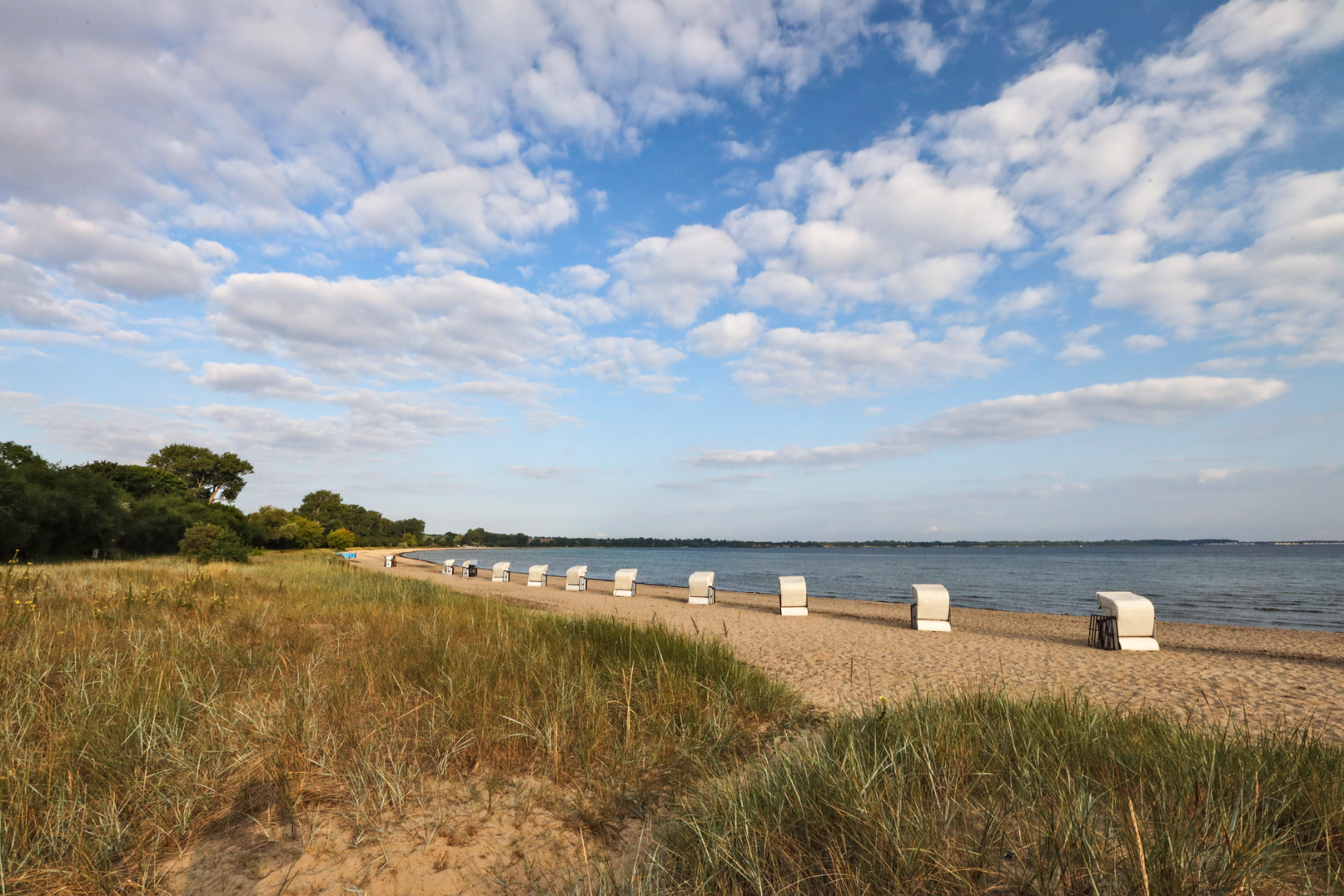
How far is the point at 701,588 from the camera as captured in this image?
21.0m

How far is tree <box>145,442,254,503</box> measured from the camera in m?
56.9

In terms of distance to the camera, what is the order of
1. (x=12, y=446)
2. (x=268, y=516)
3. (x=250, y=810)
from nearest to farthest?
(x=250, y=810) → (x=12, y=446) → (x=268, y=516)

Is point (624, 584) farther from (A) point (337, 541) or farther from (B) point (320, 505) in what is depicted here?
(B) point (320, 505)

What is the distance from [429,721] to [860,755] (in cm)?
295

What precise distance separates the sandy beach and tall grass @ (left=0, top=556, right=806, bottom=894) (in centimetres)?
89

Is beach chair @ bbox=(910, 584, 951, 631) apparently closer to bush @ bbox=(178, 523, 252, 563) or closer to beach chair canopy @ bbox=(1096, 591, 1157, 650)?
beach chair canopy @ bbox=(1096, 591, 1157, 650)

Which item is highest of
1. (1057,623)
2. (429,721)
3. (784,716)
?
(429,721)

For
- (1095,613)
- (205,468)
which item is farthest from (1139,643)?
(205,468)

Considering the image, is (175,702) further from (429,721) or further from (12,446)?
(12,446)

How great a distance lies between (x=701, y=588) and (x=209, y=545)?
2203 cm

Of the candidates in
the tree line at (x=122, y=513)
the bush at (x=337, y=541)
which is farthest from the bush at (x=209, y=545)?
the bush at (x=337, y=541)

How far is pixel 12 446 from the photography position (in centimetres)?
2298

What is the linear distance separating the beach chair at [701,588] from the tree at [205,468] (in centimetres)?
5577

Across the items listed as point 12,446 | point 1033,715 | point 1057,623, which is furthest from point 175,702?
point 12,446
